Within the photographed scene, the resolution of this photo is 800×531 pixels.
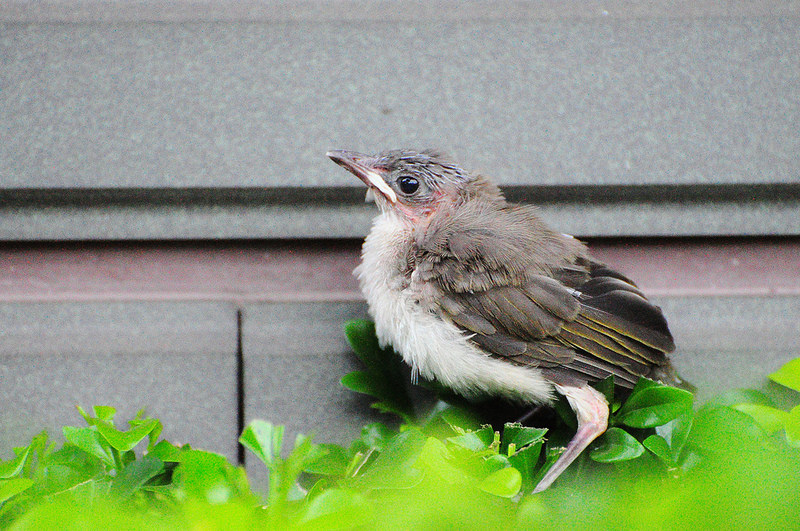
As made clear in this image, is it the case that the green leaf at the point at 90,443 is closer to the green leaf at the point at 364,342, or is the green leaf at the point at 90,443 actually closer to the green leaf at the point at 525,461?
the green leaf at the point at 364,342

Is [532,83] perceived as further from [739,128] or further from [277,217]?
[277,217]

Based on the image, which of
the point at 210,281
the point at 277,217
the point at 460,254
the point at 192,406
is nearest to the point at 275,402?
the point at 192,406

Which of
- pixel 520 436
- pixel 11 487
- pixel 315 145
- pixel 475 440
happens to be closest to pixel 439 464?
pixel 475 440

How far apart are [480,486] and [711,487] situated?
85cm

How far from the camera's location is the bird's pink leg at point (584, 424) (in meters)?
1.93

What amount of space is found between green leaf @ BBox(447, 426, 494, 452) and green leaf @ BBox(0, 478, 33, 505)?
A: 109cm

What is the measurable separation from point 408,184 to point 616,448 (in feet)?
3.98

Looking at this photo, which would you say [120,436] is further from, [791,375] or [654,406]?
[791,375]

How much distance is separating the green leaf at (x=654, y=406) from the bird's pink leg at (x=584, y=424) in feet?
0.24

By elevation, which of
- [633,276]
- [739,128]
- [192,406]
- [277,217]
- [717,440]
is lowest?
[192,406]

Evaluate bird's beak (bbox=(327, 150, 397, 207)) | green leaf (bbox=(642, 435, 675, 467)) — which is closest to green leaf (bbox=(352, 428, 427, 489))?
green leaf (bbox=(642, 435, 675, 467))

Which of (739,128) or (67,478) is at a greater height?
(739,128)

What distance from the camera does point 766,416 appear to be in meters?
1.97

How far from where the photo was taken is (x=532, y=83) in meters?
2.59
